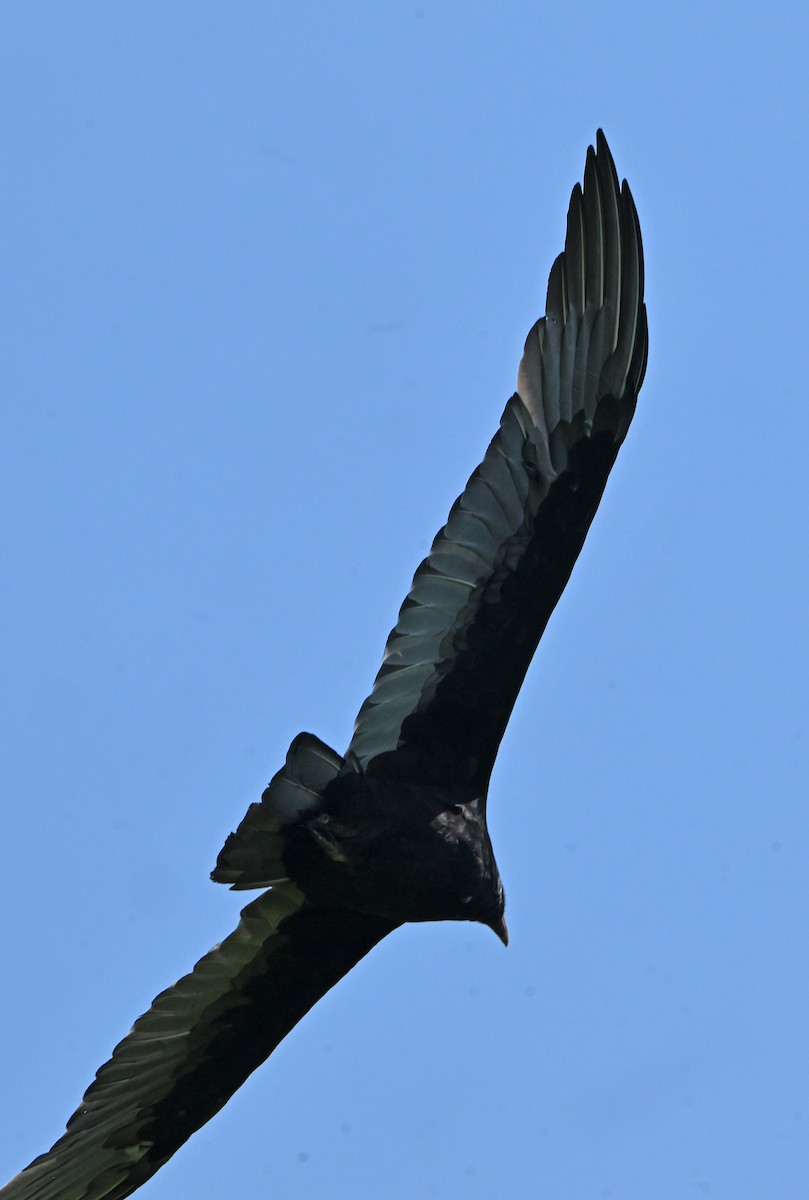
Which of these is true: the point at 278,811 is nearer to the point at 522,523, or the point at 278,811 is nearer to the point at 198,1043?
the point at 522,523

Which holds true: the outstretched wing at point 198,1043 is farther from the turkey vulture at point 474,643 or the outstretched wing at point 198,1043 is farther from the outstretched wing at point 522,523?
the outstretched wing at point 522,523

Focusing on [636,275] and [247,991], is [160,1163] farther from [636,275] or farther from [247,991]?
[636,275]

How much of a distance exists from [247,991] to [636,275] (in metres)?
4.12

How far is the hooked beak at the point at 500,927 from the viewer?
8.41 metres

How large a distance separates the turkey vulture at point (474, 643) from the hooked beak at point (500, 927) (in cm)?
1

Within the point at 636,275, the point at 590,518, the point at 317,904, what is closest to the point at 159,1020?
the point at 317,904

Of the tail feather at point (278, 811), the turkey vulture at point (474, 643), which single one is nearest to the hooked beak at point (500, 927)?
the turkey vulture at point (474, 643)

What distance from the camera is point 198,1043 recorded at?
9062 millimetres

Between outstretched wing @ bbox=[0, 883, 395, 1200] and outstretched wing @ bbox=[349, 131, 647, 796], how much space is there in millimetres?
1200

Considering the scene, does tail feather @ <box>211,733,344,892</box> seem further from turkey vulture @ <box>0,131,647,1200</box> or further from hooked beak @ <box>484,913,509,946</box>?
hooked beak @ <box>484,913,509,946</box>

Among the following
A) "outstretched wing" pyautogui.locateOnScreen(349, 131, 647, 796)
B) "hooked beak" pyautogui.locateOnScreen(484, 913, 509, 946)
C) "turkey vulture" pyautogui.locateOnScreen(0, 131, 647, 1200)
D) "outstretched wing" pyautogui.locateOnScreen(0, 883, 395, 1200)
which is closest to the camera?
"turkey vulture" pyautogui.locateOnScreen(0, 131, 647, 1200)

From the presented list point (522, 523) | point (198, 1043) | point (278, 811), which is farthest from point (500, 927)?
point (522, 523)

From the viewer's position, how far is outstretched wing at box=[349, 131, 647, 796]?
809cm

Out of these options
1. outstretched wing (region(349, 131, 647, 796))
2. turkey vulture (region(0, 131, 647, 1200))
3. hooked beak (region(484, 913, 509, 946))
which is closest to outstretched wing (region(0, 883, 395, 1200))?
turkey vulture (region(0, 131, 647, 1200))
